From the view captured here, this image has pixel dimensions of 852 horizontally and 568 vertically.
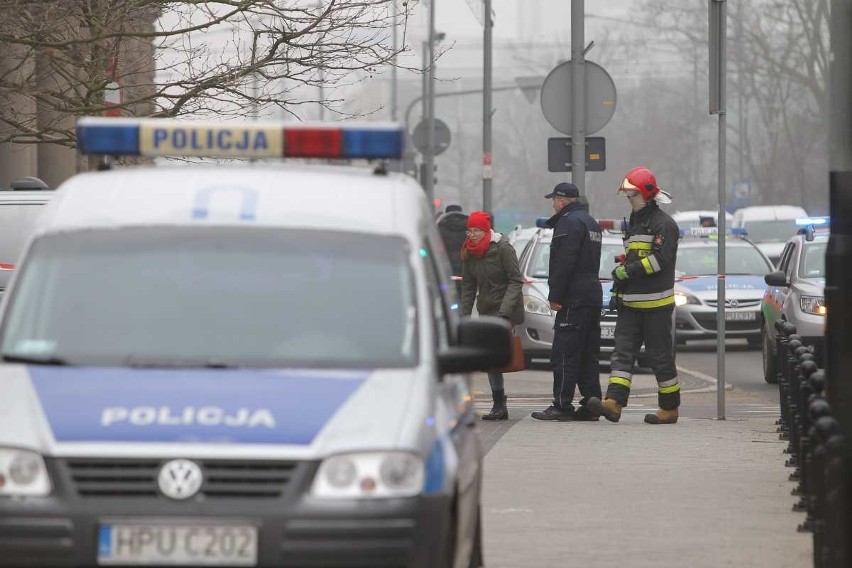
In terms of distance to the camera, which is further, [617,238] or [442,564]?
[617,238]

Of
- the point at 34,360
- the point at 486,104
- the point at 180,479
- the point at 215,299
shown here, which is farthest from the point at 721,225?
the point at 486,104

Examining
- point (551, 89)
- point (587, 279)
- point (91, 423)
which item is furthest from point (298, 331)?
point (551, 89)

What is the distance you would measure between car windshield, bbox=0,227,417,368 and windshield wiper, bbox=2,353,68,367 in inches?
0.4

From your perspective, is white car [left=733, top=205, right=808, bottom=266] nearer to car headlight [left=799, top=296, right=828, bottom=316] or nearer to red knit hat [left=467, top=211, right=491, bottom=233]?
car headlight [left=799, top=296, right=828, bottom=316]

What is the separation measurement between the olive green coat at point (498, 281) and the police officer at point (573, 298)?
1.18 ft

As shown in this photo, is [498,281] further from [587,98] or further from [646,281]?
[587,98]

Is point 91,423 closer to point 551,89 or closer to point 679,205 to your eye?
point 551,89

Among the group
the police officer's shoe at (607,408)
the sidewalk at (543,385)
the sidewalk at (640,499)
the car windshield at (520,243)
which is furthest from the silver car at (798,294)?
the car windshield at (520,243)

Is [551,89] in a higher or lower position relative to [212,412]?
higher

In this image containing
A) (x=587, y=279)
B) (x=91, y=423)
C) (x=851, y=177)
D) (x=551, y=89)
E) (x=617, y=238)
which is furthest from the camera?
(x=617, y=238)

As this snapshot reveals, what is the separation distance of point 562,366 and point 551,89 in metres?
4.25

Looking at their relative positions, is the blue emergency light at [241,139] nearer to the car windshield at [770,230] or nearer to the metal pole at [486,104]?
the metal pole at [486,104]

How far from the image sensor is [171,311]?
21.4 ft

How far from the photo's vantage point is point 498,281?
15078 mm
